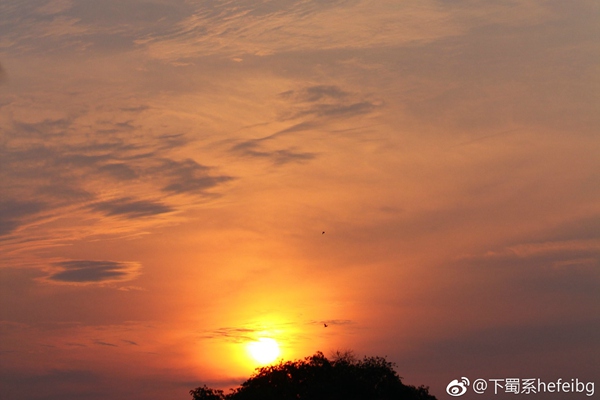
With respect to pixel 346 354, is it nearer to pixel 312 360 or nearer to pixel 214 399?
pixel 312 360

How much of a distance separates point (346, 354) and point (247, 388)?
11.7 m

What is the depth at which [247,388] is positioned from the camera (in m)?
80.3

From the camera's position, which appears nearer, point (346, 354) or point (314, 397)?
point (314, 397)

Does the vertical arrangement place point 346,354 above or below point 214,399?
above

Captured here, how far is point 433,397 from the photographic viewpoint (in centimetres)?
7931

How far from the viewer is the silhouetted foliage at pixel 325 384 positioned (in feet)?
240

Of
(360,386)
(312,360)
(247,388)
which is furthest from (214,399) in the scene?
(360,386)

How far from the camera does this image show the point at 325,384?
7388 cm

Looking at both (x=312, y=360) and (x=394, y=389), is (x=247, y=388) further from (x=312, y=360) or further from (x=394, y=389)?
(x=394, y=389)

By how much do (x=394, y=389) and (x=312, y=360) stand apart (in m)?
9.85

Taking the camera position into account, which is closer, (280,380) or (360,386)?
(360,386)

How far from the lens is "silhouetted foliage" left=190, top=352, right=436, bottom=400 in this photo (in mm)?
73188

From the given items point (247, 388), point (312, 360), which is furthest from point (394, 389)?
point (247, 388)

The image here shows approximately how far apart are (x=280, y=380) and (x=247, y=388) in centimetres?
371
